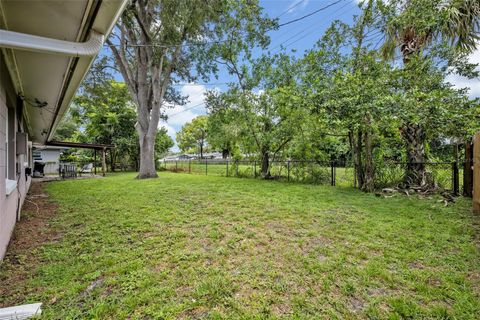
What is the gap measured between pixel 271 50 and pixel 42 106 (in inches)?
325

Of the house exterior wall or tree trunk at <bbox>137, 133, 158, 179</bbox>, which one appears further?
tree trunk at <bbox>137, 133, 158, 179</bbox>

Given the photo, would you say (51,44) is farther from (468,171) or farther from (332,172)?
(332,172)

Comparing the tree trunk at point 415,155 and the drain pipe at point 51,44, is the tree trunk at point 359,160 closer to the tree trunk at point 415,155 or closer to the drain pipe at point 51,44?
the tree trunk at point 415,155

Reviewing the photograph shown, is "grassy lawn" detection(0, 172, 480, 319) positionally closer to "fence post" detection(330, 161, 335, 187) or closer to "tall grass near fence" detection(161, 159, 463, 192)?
"tall grass near fence" detection(161, 159, 463, 192)

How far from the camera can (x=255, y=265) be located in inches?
102

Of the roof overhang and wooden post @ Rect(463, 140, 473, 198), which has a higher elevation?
the roof overhang

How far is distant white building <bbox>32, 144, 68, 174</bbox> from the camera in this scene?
61.9 ft

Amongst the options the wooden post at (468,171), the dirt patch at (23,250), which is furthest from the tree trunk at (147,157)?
the wooden post at (468,171)

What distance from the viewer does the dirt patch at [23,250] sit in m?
2.27

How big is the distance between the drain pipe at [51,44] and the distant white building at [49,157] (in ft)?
70.2

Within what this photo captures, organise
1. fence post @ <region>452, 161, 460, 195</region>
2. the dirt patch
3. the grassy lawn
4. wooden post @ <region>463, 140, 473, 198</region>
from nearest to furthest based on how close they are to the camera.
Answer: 1. the grassy lawn
2. the dirt patch
3. wooden post @ <region>463, 140, 473, 198</region>
4. fence post @ <region>452, 161, 460, 195</region>

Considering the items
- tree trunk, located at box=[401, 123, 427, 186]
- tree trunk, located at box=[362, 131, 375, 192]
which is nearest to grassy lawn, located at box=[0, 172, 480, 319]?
tree trunk, located at box=[362, 131, 375, 192]

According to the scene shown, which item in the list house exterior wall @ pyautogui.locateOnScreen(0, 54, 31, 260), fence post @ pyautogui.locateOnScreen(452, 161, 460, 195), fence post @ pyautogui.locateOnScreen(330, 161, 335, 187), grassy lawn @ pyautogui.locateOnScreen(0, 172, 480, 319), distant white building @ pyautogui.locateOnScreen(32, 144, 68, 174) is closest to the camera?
grassy lawn @ pyautogui.locateOnScreen(0, 172, 480, 319)

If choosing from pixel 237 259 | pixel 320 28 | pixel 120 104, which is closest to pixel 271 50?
pixel 320 28
